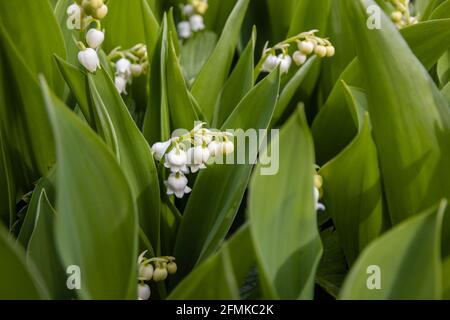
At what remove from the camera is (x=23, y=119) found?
116cm

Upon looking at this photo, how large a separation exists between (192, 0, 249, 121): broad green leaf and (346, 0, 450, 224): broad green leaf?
0.33 m

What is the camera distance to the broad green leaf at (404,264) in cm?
64

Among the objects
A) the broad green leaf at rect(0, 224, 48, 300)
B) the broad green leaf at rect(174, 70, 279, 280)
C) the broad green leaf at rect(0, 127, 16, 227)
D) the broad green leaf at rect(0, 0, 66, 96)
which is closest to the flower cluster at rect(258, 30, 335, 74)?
the broad green leaf at rect(174, 70, 279, 280)

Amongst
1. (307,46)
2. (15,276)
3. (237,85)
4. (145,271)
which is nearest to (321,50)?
(307,46)

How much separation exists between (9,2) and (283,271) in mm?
686

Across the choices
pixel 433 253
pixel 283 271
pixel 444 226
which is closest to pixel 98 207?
pixel 283 271

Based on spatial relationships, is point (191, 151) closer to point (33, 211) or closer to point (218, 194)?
point (218, 194)

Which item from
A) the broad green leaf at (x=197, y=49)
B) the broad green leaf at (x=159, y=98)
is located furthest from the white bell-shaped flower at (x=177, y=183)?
the broad green leaf at (x=197, y=49)

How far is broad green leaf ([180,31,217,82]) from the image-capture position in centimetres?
156

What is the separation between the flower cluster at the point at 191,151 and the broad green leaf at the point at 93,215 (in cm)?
24

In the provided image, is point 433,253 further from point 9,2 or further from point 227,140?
point 9,2

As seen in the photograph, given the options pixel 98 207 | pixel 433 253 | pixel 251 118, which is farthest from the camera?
pixel 251 118

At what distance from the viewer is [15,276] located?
0.67m

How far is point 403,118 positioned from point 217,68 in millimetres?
438
